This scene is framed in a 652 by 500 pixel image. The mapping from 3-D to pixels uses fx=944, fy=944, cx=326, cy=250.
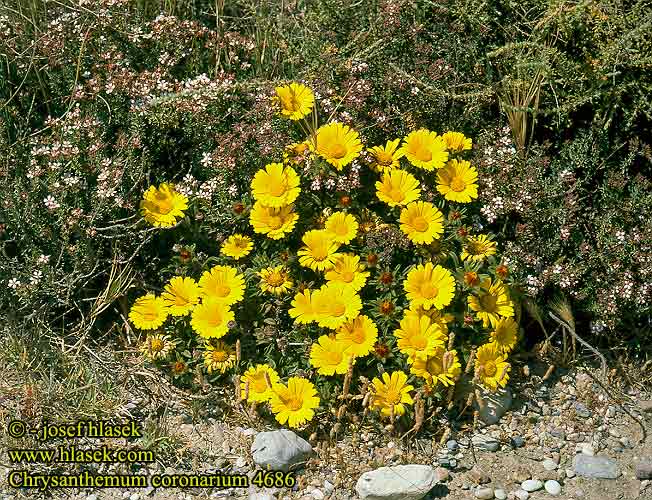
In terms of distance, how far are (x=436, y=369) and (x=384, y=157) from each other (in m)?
0.87

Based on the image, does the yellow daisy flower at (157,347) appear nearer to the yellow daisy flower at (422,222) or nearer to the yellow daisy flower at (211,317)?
the yellow daisy flower at (211,317)

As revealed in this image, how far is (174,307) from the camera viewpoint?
3605 mm

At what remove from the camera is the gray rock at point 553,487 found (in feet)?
11.0

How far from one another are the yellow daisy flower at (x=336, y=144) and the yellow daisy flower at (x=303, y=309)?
523 mm

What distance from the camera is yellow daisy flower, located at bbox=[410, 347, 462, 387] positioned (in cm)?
342

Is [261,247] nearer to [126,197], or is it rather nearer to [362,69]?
[126,197]

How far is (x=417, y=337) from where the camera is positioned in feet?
11.2

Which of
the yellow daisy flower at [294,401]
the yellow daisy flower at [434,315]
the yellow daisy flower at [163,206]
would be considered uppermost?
the yellow daisy flower at [163,206]

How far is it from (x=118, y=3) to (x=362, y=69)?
115 centimetres

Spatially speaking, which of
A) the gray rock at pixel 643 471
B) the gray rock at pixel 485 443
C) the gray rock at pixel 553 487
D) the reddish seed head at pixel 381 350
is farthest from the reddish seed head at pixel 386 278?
the gray rock at pixel 643 471

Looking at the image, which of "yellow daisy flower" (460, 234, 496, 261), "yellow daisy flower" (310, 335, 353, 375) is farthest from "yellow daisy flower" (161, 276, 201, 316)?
"yellow daisy flower" (460, 234, 496, 261)

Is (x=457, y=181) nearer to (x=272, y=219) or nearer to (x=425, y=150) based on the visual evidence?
(x=425, y=150)

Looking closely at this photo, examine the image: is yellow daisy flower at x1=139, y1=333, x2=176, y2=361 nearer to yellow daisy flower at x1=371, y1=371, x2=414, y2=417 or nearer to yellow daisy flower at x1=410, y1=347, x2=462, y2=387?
yellow daisy flower at x1=371, y1=371, x2=414, y2=417

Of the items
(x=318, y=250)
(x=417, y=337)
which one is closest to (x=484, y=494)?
(x=417, y=337)
